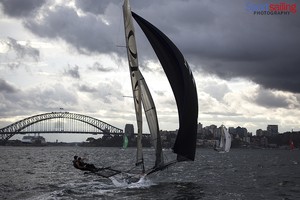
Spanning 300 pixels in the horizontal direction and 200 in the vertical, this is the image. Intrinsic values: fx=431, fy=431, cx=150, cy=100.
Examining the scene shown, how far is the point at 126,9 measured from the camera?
22.9m

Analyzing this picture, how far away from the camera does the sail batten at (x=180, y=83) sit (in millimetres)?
24203

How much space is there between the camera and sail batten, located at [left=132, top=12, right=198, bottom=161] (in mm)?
24203

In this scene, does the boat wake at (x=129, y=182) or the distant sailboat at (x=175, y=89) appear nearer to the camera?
the distant sailboat at (x=175, y=89)

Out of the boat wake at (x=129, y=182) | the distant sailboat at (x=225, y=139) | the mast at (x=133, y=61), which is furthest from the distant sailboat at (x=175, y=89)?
the distant sailboat at (x=225, y=139)

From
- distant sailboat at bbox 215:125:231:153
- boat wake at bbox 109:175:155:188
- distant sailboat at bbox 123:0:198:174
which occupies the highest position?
distant sailboat at bbox 123:0:198:174

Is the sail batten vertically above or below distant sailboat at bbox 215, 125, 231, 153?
above

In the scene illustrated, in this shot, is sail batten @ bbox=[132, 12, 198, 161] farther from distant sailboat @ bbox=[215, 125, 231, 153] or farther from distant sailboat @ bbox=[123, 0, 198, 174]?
distant sailboat @ bbox=[215, 125, 231, 153]

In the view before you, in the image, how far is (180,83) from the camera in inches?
961

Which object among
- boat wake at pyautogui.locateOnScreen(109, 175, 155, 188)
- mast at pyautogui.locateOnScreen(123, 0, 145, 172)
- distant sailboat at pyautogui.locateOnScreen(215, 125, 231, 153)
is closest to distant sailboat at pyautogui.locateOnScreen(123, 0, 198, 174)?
mast at pyautogui.locateOnScreen(123, 0, 145, 172)

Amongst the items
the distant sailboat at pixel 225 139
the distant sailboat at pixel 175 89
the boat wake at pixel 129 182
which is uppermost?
the distant sailboat at pixel 175 89

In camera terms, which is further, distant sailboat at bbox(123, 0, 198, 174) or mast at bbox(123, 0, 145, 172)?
distant sailboat at bbox(123, 0, 198, 174)

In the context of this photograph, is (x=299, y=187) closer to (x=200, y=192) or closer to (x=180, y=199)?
(x=200, y=192)

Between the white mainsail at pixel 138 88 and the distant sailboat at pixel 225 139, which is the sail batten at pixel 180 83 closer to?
the white mainsail at pixel 138 88

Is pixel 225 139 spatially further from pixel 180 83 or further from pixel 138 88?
pixel 138 88
